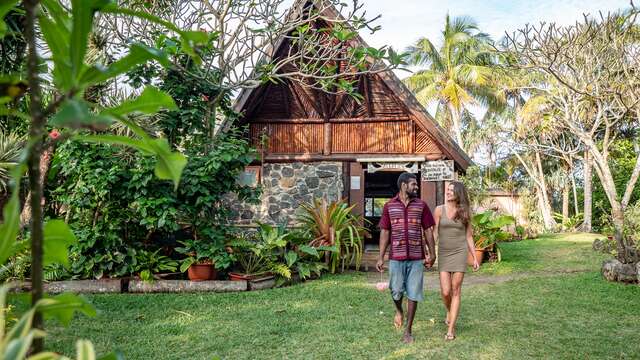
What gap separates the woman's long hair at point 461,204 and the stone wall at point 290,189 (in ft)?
18.2

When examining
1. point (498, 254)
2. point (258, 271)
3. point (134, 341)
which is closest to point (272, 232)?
point (258, 271)

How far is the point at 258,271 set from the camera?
7098 mm

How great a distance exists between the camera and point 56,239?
788mm

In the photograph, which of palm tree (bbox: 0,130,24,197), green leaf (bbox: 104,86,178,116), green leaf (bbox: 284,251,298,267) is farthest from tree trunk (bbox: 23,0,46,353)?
green leaf (bbox: 284,251,298,267)

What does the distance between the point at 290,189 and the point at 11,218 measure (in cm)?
968

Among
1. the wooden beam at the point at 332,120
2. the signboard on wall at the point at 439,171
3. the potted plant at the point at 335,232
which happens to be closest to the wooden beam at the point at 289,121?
the wooden beam at the point at 332,120

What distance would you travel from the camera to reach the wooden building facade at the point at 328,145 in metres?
9.98

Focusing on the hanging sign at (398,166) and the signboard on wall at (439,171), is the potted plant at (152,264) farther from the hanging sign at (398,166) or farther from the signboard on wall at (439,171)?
the signboard on wall at (439,171)

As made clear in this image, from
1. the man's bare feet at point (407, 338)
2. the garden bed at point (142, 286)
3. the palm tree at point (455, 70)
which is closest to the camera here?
the man's bare feet at point (407, 338)

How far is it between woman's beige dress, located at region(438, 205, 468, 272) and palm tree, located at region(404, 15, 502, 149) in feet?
62.3

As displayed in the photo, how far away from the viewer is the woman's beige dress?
4.54 m

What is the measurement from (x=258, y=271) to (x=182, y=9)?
4.42 meters

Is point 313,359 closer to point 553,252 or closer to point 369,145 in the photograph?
point 369,145

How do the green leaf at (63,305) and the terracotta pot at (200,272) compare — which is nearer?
the green leaf at (63,305)
